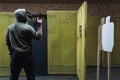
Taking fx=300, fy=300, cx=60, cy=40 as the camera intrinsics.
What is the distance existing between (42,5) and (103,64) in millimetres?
3675

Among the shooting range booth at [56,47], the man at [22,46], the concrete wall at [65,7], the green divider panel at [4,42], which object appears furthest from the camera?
the concrete wall at [65,7]

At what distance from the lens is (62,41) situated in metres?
10.2

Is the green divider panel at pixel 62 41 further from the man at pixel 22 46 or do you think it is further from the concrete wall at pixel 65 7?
the man at pixel 22 46

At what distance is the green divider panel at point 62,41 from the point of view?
10.1m

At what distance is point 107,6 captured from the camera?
13117mm

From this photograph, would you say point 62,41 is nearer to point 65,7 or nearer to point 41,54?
point 41,54

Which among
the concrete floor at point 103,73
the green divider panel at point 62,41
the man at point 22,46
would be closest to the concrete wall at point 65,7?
the concrete floor at point 103,73

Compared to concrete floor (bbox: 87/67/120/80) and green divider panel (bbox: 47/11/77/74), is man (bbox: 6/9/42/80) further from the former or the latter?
concrete floor (bbox: 87/67/120/80)

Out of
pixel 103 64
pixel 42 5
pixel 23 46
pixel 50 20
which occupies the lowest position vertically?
pixel 103 64

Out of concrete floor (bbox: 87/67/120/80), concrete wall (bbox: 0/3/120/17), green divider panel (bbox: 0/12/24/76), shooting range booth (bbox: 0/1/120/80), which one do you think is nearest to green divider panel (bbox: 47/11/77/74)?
shooting range booth (bbox: 0/1/120/80)

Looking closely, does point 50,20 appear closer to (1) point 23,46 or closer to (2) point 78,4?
(2) point 78,4

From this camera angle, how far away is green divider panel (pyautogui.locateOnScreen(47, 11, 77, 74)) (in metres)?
10.1

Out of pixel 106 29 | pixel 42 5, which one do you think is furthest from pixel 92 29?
pixel 106 29

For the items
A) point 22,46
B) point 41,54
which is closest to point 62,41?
point 41,54
